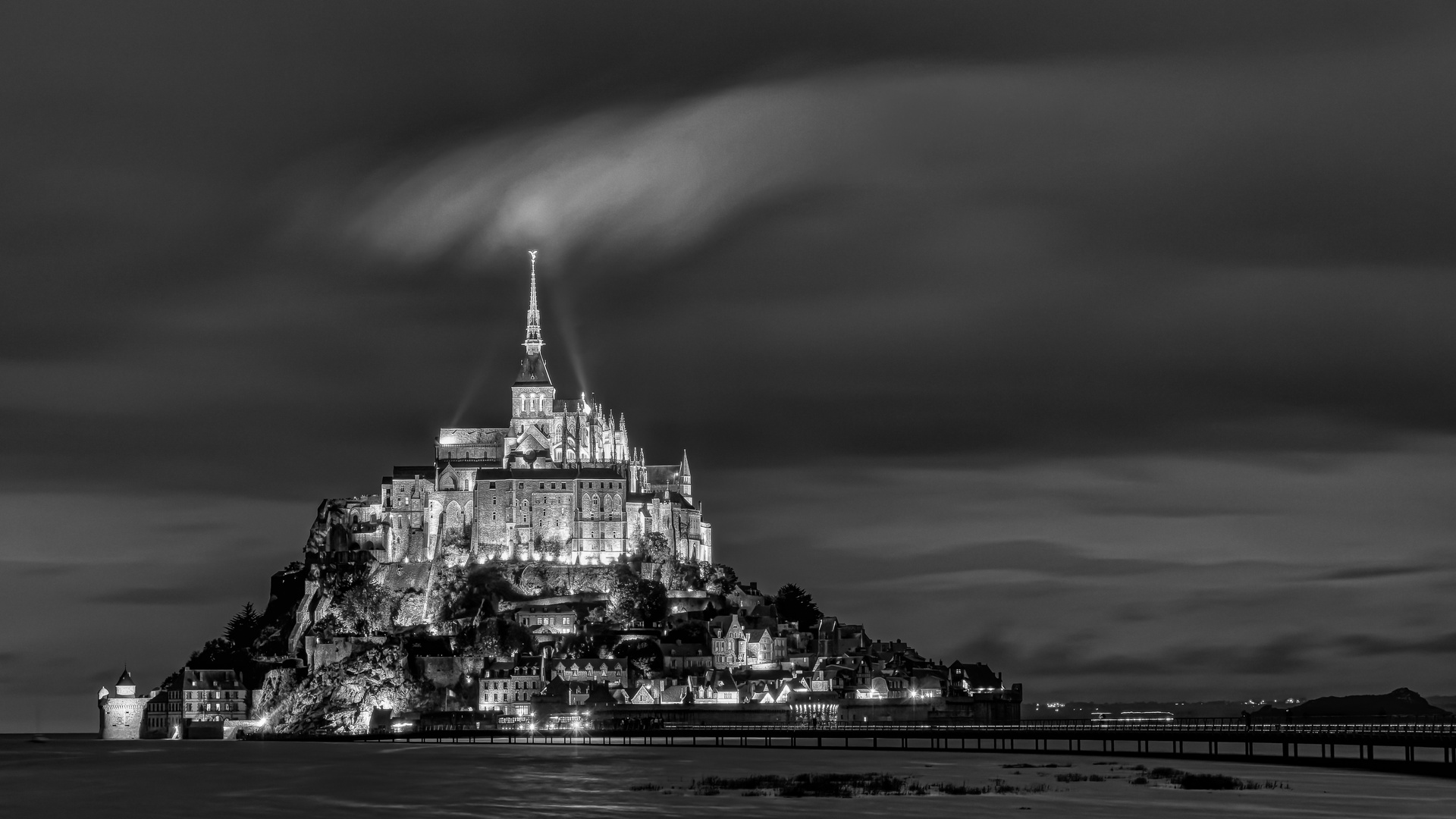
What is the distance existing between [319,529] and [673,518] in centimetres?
3199

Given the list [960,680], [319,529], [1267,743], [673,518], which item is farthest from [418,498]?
[1267,743]

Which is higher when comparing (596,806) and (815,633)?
(815,633)

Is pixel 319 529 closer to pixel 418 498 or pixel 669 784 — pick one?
pixel 418 498

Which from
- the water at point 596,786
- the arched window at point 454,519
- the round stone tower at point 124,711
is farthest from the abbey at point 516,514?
the water at point 596,786

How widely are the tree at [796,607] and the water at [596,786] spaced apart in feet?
169

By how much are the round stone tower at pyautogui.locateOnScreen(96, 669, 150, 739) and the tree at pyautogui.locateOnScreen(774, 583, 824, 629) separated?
56834 millimetres

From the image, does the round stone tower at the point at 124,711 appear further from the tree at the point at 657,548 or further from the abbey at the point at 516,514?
the tree at the point at 657,548

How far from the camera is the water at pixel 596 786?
210 ft

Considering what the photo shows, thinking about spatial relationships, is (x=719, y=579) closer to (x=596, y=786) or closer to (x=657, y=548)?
(x=657, y=548)

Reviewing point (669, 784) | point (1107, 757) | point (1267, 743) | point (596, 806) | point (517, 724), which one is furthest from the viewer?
point (517, 724)

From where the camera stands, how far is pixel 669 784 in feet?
254

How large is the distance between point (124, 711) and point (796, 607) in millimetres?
61230

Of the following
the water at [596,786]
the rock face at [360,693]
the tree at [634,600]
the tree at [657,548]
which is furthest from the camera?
the tree at [657,548]

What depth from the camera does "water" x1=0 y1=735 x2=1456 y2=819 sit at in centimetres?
6397
